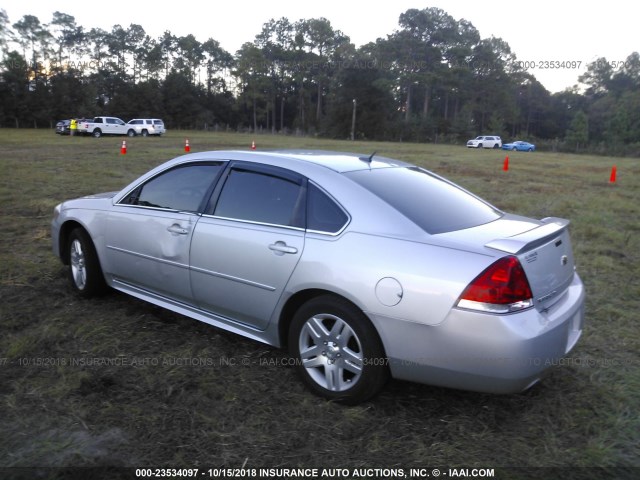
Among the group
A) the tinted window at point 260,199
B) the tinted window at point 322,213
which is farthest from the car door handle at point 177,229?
the tinted window at point 322,213

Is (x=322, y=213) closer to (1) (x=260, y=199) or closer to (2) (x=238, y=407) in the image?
(1) (x=260, y=199)

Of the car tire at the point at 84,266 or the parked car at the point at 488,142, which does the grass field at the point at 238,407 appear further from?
the parked car at the point at 488,142

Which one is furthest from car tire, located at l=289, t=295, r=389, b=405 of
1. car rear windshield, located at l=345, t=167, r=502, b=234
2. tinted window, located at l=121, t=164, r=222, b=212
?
tinted window, located at l=121, t=164, r=222, b=212

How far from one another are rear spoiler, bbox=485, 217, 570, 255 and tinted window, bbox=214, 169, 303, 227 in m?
1.22

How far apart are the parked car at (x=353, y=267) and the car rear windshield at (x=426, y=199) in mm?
15

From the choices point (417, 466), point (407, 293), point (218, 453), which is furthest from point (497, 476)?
point (218, 453)

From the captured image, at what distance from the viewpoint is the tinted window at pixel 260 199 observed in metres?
3.62

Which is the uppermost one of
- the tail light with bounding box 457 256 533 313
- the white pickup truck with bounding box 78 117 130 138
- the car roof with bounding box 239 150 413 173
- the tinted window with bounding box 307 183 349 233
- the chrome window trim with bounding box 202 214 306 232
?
the white pickup truck with bounding box 78 117 130 138

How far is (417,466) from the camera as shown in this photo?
2.78 m

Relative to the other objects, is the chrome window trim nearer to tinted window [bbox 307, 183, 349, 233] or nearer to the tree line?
tinted window [bbox 307, 183, 349, 233]

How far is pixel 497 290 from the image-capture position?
112 inches

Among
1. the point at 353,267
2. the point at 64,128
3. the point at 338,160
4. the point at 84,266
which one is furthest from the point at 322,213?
the point at 64,128

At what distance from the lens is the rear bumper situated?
2.83 meters

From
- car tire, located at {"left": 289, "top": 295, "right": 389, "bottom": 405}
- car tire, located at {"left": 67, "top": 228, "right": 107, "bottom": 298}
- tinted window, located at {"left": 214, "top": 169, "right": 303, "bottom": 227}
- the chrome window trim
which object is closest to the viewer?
car tire, located at {"left": 289, "top": 295, "right": 389, "bottom": 405}
